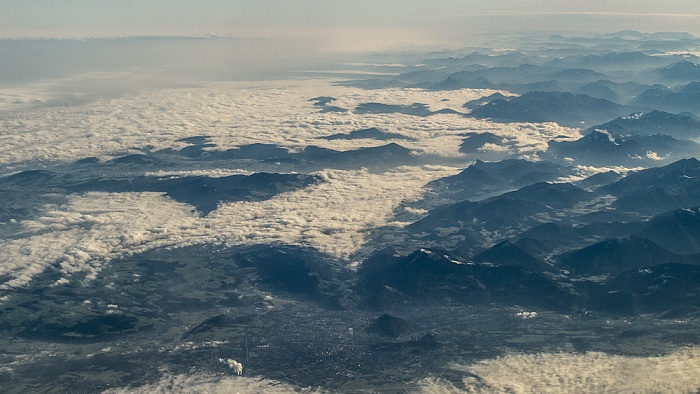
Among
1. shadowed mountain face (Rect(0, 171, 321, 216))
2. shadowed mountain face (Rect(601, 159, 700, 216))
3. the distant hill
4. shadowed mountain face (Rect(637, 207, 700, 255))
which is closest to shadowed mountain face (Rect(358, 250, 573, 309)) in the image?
the distant hill

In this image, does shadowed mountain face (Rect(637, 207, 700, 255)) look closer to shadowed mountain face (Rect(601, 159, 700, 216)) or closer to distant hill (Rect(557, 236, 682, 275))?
distant hill (Rect(557, 236, 682, 275))

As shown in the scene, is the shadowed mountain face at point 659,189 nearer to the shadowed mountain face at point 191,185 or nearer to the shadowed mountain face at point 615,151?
the shadowed mountain face at point 615,151

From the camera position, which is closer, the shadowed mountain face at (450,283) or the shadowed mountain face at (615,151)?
the shadowed mountain face at (450,283)

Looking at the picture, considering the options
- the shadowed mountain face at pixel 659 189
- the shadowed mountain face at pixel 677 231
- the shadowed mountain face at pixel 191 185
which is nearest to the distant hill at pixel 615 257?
the shadowed mountain face at pixel 677 231

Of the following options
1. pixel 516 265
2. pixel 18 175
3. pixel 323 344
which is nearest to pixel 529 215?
pixel 516 265

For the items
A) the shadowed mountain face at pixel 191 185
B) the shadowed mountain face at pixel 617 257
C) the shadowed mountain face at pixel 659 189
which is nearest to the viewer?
the shadowed mountain face at pixel 617 257

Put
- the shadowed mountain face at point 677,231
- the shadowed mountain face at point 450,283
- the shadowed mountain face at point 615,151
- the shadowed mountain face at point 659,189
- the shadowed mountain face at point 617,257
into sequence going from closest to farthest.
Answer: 1. the shadowed mountain face at point 450,283
2. the shadowed mountain face at point 617,257
3. the shadowed mountain face at point 677,231
4. the shadowed mountain face at point 659,189
5. the shadowed mountain face at point 615,151

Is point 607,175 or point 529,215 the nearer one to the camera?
point 529,215

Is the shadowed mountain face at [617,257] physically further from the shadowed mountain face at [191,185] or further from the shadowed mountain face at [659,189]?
the shadowed mountain face at [191,185]

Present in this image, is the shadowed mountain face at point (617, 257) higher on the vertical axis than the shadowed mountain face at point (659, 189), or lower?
lower

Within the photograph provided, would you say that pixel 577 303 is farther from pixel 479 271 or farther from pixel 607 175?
pixel 607 175

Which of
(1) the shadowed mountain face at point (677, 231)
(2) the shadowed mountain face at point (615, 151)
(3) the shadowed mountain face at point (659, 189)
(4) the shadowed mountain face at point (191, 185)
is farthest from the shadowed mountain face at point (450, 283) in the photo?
(2) the shadowed mountain face at point (615, 151)
